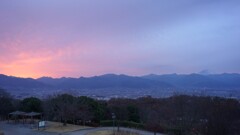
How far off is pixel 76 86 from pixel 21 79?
20147mm

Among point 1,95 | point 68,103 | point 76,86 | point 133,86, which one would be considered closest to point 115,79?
point 133,86

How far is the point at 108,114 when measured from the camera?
4044cm

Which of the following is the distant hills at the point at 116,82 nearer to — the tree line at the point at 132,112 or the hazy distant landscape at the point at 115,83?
the hazy distant landscape at the point at 115,83

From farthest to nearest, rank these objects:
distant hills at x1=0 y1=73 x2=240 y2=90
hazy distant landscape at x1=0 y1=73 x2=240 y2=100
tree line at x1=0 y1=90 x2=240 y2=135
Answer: distant hills at x1=0 y1=73 x2=240 y2=90 < hazy distant landscape at x1=0 y1=73 x2=240 y2=100 < tree line at x1=0 y1=90 x2=240 y2=135

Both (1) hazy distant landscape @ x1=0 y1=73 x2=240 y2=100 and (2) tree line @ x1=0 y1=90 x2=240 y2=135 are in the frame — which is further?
(1) hazy distant landscape @ x1=0 y1=73 x2=240 y2=100

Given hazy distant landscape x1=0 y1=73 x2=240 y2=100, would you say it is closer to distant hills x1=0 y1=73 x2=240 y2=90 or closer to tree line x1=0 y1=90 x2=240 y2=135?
distant hills x1=0 y1=73 x2=240 y2=90

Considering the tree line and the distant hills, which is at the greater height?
the distant hills

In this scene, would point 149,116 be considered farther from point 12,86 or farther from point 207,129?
point 12,86

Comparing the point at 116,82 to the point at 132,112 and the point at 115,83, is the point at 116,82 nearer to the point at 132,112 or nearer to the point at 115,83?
the point at 115,83

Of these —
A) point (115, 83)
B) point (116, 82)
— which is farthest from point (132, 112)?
point (116, 82)

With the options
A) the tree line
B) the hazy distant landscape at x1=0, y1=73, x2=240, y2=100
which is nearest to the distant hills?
the hazy distant landscape at x1=0, y1=73, x2=240, y2=100

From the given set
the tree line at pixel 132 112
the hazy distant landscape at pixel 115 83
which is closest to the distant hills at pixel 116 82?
the hazy distant landscape at pixel 115 83

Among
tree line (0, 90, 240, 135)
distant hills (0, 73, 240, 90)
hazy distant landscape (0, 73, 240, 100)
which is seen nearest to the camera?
tree line (0, 90, 240, 135)

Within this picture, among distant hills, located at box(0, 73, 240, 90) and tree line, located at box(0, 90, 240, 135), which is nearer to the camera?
tree line, located at box(0, 90, 240, 135)
